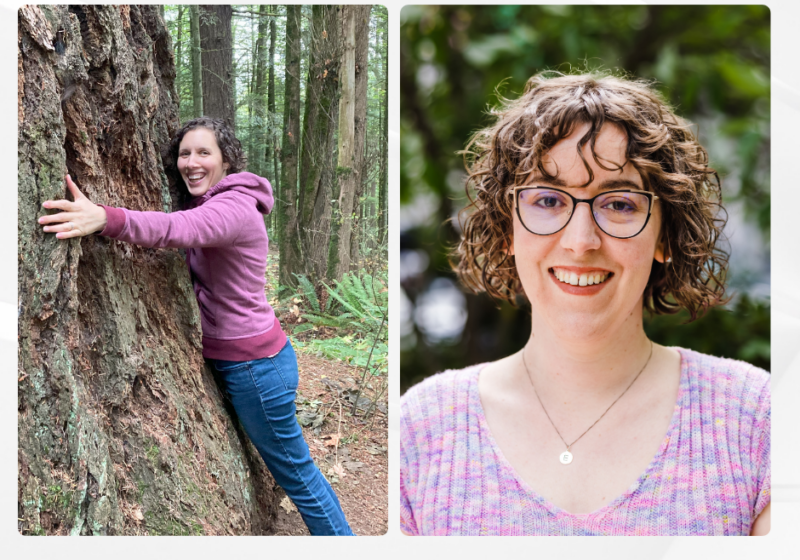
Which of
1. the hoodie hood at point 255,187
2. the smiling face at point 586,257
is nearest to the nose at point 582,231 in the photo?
the smiling face at point 586,257

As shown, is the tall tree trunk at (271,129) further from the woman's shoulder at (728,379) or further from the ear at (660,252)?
the woman's shoulder at (728,379)

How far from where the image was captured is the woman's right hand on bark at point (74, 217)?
1.55 meters

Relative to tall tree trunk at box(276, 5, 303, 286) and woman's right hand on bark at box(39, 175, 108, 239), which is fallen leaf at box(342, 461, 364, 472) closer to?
tall tree trunk at box(276, 5, 303, 286)

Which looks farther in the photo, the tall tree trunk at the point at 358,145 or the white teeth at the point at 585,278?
the tall tree trunk at the point at 358,145

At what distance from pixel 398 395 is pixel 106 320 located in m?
0.79

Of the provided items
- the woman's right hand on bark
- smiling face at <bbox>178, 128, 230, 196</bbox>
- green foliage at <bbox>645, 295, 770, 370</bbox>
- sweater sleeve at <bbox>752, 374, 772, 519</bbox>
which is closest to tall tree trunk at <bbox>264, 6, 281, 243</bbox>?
smiling face at <bbox>178, 128, 230, 196</bbox>

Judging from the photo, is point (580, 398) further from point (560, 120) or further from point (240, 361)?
point (240, 361)

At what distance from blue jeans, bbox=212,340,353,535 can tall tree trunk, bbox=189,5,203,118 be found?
665 mm

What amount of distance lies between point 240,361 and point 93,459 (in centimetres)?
44

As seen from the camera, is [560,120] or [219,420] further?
[219,420]

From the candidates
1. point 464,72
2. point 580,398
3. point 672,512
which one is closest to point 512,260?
point 580,398

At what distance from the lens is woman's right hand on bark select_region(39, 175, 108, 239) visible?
1.55 m

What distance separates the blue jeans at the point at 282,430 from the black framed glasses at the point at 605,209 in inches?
29.2
